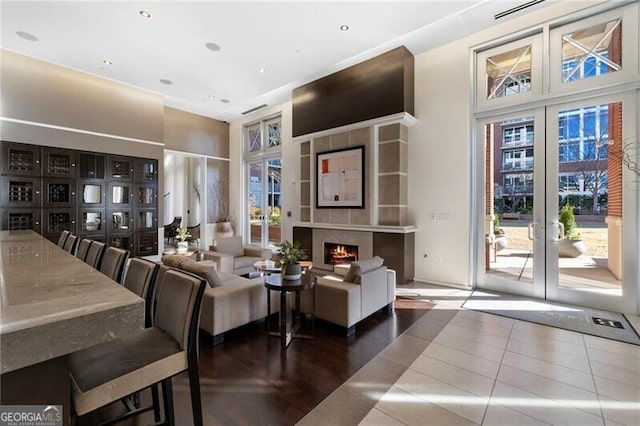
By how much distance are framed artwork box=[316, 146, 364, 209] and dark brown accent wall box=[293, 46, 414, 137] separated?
619 millimetres

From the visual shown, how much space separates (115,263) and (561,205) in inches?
212

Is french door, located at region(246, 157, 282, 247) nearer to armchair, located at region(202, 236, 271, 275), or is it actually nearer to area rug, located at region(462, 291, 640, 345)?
armchair, located at region(202, 236, 271, 275)

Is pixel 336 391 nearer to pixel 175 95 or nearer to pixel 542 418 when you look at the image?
pixel 542 418

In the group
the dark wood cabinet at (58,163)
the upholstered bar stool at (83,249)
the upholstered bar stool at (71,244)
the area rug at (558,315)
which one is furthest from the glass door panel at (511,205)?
the dark wood cabinet at (58,163)

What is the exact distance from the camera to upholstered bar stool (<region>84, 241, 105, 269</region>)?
92.6 inches

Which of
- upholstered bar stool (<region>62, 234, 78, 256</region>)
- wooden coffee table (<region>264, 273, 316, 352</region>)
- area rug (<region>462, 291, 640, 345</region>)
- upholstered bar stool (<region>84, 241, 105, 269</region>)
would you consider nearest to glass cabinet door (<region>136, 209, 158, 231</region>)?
upholstered bar stool (<region>62, 234, 78, 256</region>)

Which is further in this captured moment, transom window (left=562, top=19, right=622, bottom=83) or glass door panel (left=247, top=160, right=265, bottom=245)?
glass door panel (left=247, top=160, right=265, bottom=245)

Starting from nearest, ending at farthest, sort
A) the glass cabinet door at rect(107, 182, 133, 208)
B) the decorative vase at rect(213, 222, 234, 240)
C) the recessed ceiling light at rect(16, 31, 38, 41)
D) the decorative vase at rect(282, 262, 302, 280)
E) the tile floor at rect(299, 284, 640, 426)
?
the tile floor at rect(299, 284, 640, 426) < the decorative vase at rect(282, 262, 302, 280) < the recessed ceiling light at rect(16, 31, 38, 41) < the glass cabinet door at rect(107, 182, 133, 208) < the decorative vase at rect(213, 222, 234, 240)

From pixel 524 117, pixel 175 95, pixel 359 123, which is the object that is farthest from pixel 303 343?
pixel 175 95

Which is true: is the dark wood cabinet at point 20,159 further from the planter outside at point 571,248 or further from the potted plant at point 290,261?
the planter outside at point 571,248

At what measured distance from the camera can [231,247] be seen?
5.75 metres

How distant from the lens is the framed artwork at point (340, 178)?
5.50 m

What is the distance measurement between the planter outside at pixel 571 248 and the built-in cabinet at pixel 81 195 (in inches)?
313

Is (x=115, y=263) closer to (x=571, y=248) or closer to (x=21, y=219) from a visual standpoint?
(x=21, y=219)
